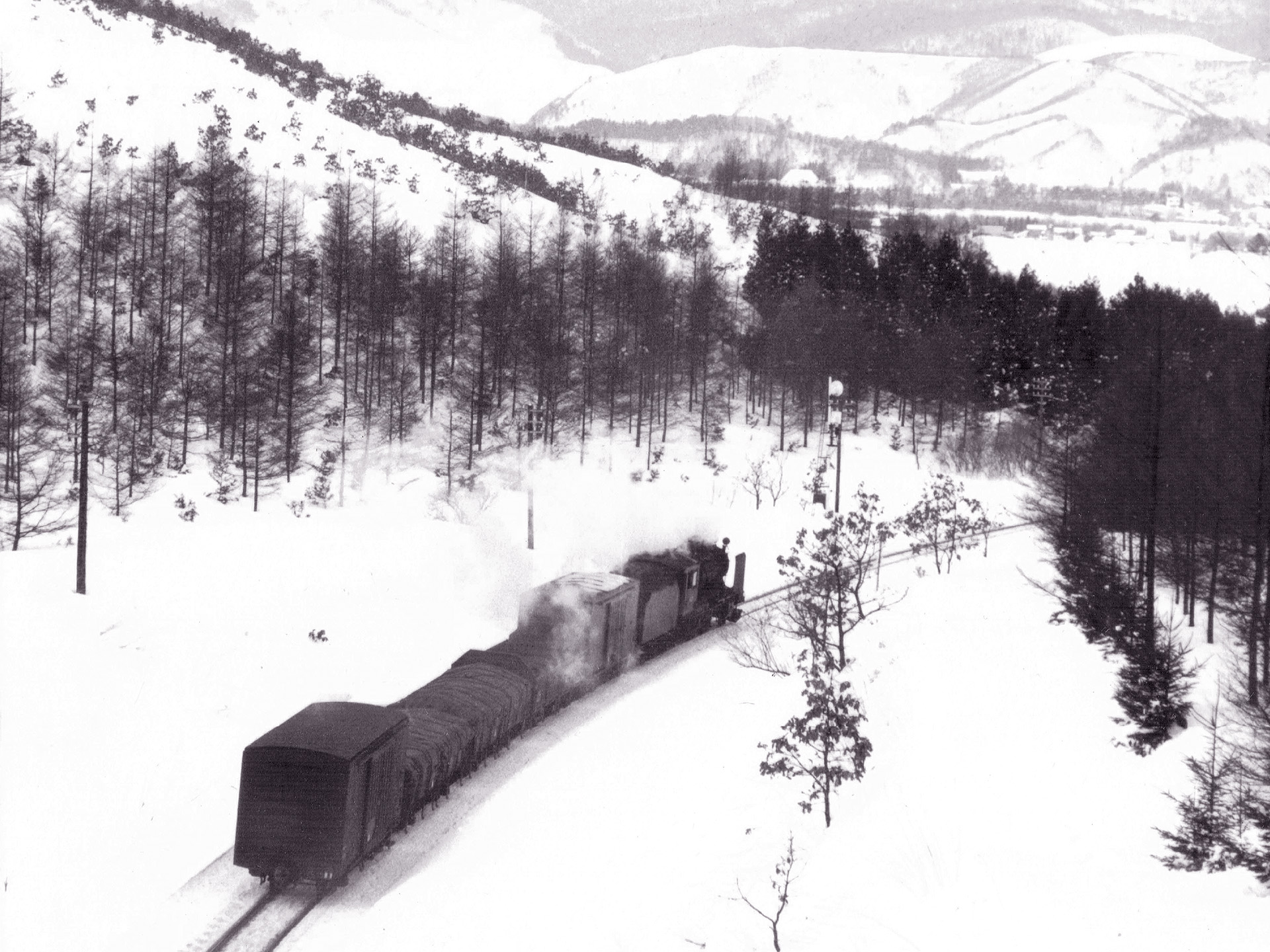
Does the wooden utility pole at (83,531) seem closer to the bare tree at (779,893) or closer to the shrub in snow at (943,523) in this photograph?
the bare tree at (779,893)

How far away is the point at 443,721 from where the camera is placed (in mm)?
19172

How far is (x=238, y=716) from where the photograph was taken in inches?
874

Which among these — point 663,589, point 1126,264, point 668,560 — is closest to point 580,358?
point 668,560

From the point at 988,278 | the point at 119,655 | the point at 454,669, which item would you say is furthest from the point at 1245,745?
the point at 988,278

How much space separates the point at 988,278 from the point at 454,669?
237 feet

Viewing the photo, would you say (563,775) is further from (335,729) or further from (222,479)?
(222,479)

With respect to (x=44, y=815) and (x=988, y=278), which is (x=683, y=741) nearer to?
(x=44, y=815)

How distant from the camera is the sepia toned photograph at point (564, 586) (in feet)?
50.0

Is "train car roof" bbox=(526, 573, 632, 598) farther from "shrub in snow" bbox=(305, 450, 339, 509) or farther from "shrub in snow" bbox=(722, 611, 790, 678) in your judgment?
"shrub in snow" bbox=(305, 450, 339, 509)

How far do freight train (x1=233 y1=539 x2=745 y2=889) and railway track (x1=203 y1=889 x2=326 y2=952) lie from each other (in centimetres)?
35

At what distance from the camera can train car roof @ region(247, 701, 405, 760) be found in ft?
50.7

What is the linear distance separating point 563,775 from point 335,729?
612cm

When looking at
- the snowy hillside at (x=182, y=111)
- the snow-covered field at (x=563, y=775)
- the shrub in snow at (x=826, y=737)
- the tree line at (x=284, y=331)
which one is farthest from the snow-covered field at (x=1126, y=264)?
the shrub in snow at (x=826, y=737)

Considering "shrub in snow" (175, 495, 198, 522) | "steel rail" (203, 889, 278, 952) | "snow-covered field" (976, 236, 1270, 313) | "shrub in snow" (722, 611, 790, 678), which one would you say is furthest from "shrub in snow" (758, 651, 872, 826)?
"snow-covered field" (976, 236, 1270, 313)
